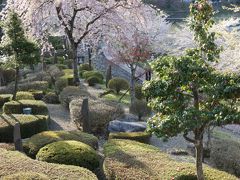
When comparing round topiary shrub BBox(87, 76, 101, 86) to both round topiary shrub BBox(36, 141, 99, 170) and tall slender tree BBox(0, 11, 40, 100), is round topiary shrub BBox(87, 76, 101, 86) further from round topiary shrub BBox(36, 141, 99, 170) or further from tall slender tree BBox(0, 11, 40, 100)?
round topiary shrub BBox(36, 141, 99, 170)

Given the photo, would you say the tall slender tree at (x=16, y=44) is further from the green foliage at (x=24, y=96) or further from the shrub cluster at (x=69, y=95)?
the shrub cluster at (x=69, y=95)

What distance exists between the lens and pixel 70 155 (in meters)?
9.09

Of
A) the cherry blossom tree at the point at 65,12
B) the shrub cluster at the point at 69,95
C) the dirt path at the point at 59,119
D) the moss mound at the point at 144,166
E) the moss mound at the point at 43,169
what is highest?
the cherry blossom tree at the point at 65,12

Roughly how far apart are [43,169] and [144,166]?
214cm

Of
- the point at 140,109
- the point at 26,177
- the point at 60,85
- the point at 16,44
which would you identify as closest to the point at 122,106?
the point at 140,109

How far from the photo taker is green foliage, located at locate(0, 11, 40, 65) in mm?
15680

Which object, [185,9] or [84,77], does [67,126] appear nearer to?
[84,77]

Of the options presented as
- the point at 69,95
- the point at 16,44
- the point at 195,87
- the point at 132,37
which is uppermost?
the point at 132,37

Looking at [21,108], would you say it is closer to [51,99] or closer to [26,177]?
[51,99]

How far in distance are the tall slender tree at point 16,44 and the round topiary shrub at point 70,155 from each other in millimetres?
7047

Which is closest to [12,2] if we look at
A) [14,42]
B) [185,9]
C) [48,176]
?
[14,42]

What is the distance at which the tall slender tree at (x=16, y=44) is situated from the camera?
15680mm

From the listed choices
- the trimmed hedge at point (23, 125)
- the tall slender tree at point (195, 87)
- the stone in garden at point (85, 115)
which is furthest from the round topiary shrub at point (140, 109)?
the tall slender tree at point (195, 87)

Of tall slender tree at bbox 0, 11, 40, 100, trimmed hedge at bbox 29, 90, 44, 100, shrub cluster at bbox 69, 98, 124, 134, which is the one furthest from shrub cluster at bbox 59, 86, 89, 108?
shrub cluster at bbox 69, 98, 124, 134
